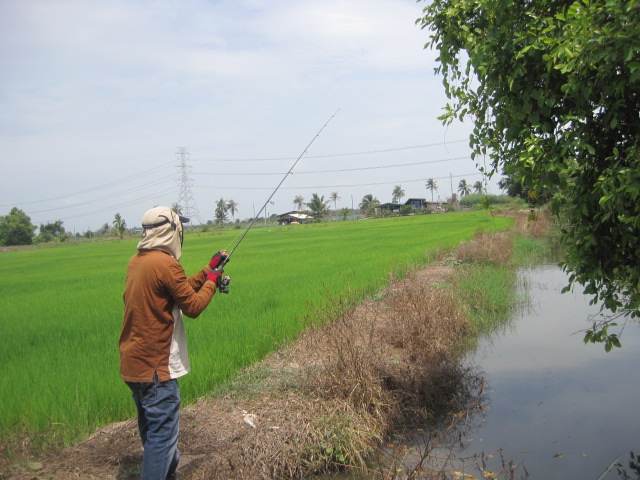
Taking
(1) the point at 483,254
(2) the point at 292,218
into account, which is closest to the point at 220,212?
(2) the point at 292,218

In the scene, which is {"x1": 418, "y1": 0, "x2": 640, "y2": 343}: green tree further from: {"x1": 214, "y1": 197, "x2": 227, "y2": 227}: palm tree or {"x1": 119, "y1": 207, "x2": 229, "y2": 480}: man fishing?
{"x1": 214, "y1": 197, "x2": 227, "y2": 227}: palm tree

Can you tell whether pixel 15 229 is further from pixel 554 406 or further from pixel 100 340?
pixel 554 406

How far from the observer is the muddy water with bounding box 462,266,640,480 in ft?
13.9

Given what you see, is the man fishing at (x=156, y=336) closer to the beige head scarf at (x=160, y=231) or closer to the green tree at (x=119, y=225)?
the beige head scarf at (x=160, y=231)

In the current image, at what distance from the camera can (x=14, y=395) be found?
4.71 metres

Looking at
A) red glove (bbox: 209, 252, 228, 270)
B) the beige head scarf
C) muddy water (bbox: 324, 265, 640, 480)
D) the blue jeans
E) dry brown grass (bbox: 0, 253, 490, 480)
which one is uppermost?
the beige head scarf

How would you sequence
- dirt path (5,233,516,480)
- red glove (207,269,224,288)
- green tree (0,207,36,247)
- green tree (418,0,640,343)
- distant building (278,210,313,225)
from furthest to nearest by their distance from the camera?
distant building (278,210,313,225), green tree (0,207,36,247), dirt path (5,233,516,480), red glove (207,269,224,288), green tree (418,0,640,343)

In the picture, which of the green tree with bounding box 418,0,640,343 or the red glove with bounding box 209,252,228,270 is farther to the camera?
the red glove with bounding box 209,252,228,270

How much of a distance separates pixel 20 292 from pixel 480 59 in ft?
46.4

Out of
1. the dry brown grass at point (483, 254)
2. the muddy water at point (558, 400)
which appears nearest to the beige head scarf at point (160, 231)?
the muddy water at point (558, 400)

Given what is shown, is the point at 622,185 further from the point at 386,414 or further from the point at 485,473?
the point at 386,414

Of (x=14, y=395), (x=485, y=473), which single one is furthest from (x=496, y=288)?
(x=14, y=395)

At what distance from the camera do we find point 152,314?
113 inches

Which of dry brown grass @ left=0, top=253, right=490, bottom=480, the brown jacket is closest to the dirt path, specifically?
dry brown grass @ left=0, top=253, right=490, bottom=480
